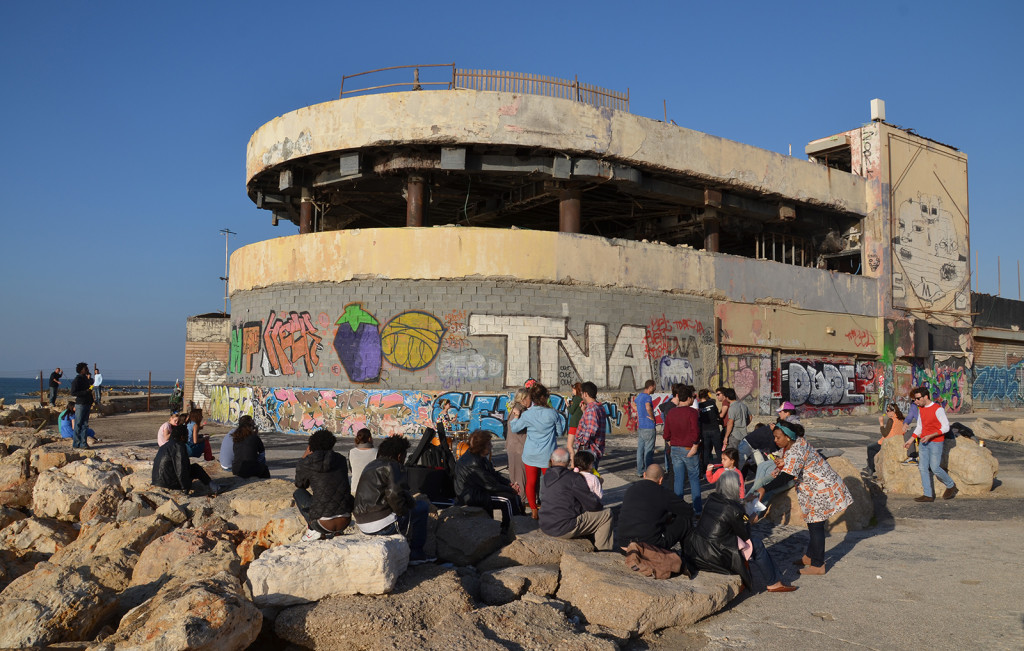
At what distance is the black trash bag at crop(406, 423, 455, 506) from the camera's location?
845cm

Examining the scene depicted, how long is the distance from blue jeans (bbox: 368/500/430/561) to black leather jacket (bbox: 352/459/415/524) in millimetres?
217

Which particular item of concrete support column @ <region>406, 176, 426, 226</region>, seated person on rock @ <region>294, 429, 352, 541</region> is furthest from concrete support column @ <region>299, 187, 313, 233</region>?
seated person on rock @ <region>294, 429, 352, 541</region>

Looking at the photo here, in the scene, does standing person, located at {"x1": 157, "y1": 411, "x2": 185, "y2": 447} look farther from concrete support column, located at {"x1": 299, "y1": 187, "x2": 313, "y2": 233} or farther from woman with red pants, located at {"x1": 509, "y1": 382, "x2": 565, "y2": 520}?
concrete support column, located at {"x1": 299, "y1": 187, "x2": 313, "y2": 233}

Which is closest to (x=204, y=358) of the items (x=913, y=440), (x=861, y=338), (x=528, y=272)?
(x=528, y=272)

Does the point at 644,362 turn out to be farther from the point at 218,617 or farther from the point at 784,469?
the point at 218,617

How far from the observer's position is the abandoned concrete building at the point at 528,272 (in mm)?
17094

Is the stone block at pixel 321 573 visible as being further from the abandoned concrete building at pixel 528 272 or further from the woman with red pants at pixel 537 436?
the abandoned concrete building at pixel 528 272

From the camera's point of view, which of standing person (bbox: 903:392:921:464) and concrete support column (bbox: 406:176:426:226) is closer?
standing person (bbox: 903:392:921:464)

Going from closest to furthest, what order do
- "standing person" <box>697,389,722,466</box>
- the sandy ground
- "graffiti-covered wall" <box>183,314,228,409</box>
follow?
the sandy ground → "standing person" <box>697,389,722,466</box> → "graffiti-covered wall" <box>183,314,228,409</box>

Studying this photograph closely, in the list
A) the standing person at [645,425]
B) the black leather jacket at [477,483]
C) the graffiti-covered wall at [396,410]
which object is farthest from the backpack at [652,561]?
the graffiti-covered wall at [396,410]

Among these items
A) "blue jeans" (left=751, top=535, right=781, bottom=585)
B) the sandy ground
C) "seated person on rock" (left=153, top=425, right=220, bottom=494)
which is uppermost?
"seated person on rock" (left=153, top=425, right=220, bottom=494)

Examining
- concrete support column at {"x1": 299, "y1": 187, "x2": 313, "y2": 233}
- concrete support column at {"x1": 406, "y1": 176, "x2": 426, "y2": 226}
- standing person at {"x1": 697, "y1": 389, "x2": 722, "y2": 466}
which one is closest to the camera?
standing person at {"x1": 697, "y1": 389, "x2": 722, "y2": 466}

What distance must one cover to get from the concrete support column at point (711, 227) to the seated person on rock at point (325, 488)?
16.7 meters

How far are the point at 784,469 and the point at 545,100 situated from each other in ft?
42.9
